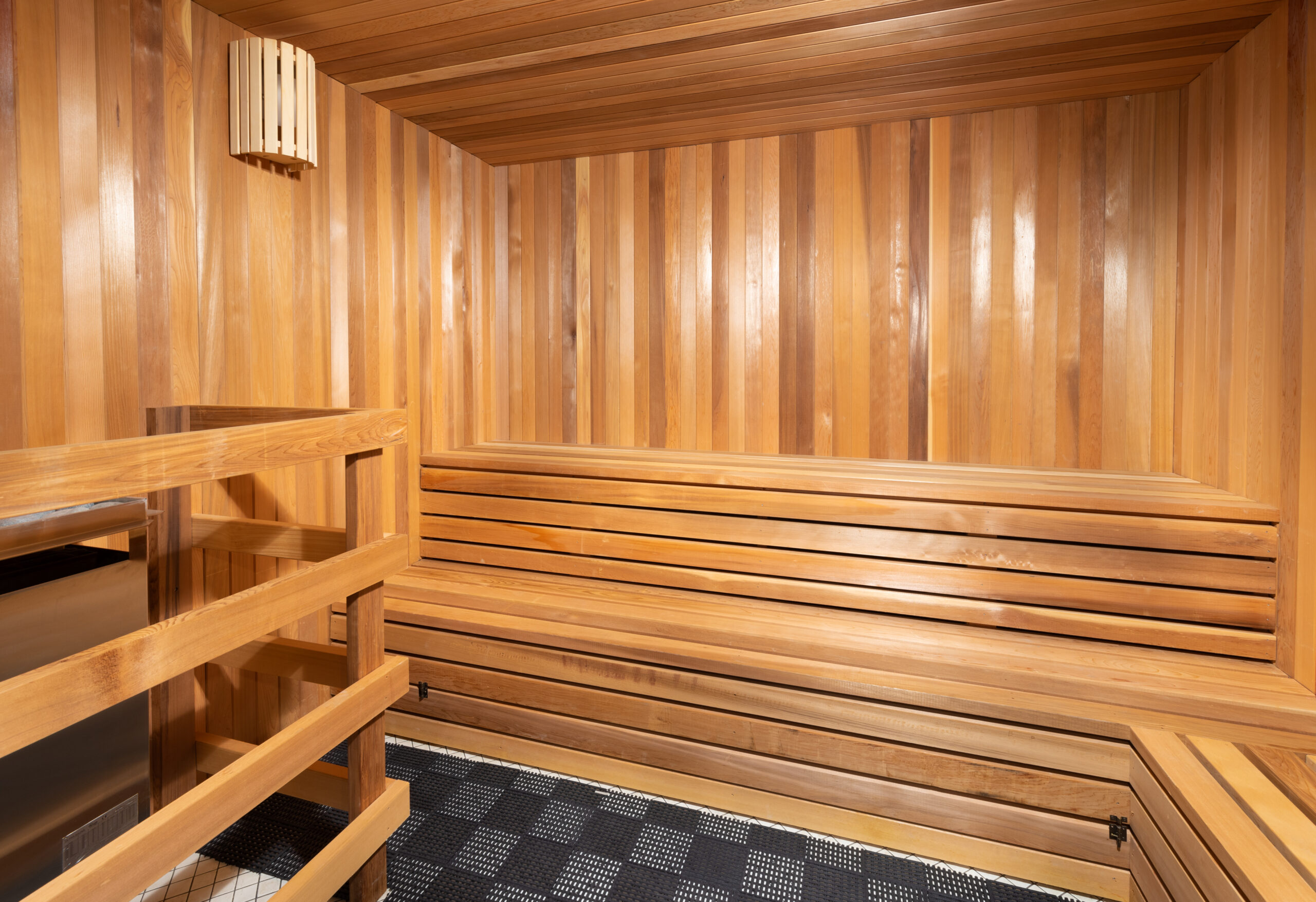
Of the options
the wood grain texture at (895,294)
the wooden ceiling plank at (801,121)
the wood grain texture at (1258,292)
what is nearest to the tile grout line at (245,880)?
the wood grain texture at (1258,292)

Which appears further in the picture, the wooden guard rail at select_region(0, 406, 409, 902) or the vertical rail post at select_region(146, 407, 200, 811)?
the vertical rail post at select_region(146, 407, 200, 811)

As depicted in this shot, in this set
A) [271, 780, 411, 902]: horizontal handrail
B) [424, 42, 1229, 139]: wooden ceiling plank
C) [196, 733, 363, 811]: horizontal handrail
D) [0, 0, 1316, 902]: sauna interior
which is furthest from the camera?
[424, 42, 1229, 139]: wooden ceiling plank

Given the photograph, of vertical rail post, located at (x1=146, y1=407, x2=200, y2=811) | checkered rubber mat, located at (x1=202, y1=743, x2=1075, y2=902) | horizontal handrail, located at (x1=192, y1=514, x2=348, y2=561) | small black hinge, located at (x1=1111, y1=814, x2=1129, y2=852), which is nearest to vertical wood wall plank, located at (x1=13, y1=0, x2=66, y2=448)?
vertical rail post, located at (x1=146, y1=407, x2=200, y2=811)

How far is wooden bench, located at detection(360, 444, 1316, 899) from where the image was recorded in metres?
1.68

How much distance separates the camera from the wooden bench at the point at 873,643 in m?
1.68

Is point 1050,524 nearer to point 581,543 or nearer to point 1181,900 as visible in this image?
point 1181,900

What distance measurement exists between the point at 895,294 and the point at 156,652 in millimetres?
2670

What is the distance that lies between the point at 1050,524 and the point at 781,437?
1218mm

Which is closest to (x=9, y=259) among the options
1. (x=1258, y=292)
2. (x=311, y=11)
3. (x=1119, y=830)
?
(x=311, y=11)

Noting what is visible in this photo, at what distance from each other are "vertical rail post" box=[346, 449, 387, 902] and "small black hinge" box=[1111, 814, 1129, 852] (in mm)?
1775

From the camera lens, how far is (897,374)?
280 centimetres

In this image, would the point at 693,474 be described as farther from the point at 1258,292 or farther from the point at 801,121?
the point at 1258,292

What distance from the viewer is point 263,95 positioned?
200 cm

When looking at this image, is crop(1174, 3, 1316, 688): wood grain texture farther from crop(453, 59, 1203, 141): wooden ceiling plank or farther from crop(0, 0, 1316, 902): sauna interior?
crop(453, 59, 1203, 141): wooden ceiling plank
